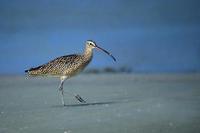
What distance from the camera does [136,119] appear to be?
25.3 ft

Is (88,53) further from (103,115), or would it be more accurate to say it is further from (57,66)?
(103,115)

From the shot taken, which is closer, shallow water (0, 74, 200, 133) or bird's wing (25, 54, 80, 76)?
shallow water (0, 74, 200, 133)

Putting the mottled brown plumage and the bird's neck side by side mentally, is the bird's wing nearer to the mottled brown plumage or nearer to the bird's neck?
the mottled brown plumage

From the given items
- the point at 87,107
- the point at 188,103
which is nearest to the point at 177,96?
the point at 188,103

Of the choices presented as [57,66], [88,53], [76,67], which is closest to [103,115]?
[76,67]

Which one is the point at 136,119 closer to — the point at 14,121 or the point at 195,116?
the point at 195,116

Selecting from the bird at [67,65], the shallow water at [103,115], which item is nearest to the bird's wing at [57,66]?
the bird at [67,65]

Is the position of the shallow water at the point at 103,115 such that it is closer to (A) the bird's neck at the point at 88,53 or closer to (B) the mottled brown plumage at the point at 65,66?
(B) the mottled brown plumage at the point at 65,66

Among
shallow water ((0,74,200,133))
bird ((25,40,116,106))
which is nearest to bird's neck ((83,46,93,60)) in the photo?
bird ((25,40,116,106))

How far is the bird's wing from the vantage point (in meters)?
10.9

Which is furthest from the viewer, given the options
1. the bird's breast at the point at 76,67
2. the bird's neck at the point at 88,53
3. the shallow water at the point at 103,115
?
the bird's neck at the point at 88,53

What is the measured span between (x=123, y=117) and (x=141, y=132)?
1.44 metres

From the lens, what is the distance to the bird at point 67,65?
35.9 feet

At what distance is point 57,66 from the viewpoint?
36.0 feet
